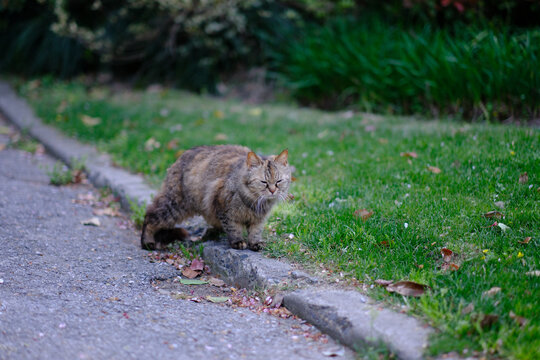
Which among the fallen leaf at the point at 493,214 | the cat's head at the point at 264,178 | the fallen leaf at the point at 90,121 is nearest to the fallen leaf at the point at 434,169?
the fallen leaf at the point at 493,214

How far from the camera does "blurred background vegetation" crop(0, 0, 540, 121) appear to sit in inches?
249

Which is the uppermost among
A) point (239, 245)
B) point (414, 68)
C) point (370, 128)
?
point (414, 68)

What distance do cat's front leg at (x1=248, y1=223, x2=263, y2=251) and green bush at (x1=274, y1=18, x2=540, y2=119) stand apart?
12.4ft

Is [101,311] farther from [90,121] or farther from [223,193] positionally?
[90,121]

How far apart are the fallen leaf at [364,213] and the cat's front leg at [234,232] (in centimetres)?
93

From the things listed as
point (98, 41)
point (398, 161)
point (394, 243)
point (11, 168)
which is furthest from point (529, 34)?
point (98, 41)

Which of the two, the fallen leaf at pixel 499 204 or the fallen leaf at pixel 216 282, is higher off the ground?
the fallen leaf at pixel 499 204

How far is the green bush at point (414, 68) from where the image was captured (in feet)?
19.8

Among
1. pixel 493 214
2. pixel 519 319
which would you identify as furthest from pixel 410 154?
pixel 519 319

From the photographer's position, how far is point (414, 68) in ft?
23.0

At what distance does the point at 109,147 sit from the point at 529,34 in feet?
18.4

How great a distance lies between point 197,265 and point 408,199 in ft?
5.94

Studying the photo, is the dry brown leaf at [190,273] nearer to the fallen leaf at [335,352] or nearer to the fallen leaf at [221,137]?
the fallen leaf at [335,352]

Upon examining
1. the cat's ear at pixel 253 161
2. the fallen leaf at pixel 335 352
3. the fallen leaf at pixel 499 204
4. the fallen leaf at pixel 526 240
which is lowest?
the fallen leaf at pixel 335 352
